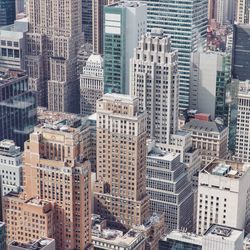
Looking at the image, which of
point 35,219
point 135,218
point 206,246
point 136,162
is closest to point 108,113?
point 136,162

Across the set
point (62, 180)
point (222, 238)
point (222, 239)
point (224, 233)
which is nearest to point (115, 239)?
point (62, 180)

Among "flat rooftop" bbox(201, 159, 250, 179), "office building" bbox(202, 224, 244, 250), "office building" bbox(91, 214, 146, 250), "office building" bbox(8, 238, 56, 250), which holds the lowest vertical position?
"office building" bbox(91, 214, 146, 250)

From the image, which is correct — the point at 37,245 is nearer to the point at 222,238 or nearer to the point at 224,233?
the point at 222,238

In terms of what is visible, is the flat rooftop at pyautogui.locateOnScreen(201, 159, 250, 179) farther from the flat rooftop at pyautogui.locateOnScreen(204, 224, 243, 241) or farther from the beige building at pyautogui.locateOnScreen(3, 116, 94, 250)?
the beige building at pyautogui.locateOnScreen(3, 116, 94, 250)

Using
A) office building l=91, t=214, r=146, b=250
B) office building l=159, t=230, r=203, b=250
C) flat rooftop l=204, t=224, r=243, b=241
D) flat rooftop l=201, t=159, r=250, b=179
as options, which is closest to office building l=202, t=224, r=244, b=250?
flat rooftop l=204, t=224, r=243, b=241

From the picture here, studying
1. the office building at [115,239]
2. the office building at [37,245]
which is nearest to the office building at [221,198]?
the office building at [115,239]

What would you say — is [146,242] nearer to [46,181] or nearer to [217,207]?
[217,207]
